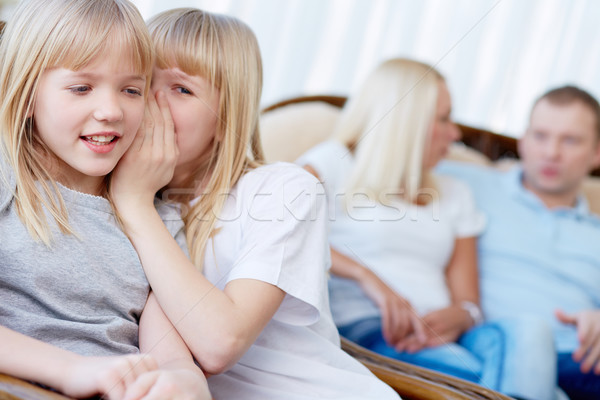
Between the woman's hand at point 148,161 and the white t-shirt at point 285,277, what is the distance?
13 cm

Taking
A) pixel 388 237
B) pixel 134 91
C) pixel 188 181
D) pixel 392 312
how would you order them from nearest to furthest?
pixel 134 91 < pixel 188 181 < pixel 392 312 < pixel 388 237

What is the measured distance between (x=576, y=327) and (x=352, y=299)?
25.3 inches

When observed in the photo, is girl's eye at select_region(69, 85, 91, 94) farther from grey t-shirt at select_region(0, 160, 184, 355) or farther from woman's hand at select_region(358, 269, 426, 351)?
woman's hand at select_region(358, 269, 426, 351)

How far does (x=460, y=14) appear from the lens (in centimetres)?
268

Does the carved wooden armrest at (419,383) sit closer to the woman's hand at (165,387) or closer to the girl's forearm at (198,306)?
the girl's forearm at (198,306)

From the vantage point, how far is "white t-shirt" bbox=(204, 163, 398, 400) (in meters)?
0.94

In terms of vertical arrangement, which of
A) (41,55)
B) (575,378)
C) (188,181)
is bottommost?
(575,378)

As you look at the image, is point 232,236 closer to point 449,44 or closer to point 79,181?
point 79,181

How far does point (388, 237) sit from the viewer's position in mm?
1787

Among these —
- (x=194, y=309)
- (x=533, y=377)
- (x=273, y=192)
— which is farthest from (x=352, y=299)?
(x=194, y=309)

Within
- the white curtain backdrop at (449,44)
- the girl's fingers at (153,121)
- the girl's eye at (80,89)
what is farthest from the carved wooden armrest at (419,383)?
the white curtain backdrop at (449,44)

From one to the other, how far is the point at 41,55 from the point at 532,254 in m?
1.55

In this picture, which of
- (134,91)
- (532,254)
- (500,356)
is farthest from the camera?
(532,254)

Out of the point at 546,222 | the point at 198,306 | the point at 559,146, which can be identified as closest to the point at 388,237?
the point at 546,222
